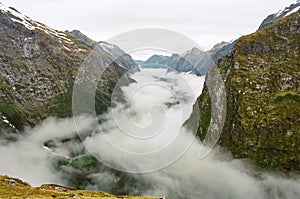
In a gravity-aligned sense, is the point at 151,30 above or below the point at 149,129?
above

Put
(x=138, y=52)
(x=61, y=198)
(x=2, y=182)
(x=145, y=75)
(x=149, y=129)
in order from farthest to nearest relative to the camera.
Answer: (x=2, y=182)
(x=61, y=198)
(x=145, y=75)
(x=149, y=129)
(x=138, y=52)

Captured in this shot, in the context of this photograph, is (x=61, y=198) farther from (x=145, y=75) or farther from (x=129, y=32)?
(x=129, y=32)

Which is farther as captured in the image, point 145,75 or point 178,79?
point 145,75

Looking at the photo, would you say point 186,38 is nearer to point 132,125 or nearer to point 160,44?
point 160,44

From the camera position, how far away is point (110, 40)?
1510 inches

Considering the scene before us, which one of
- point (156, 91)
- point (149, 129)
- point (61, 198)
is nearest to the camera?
point (149, 129)

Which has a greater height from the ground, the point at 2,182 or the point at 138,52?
the point at 138,52

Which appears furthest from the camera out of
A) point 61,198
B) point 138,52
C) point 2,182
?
point 2,182

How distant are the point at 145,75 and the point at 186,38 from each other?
23.3 m

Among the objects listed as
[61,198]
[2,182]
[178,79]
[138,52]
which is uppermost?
[138,52]

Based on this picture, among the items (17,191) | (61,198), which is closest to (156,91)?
(61,198)

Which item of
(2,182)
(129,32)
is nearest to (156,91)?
(129,32)

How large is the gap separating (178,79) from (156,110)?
6404mm

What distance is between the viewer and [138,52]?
41.0 metres
